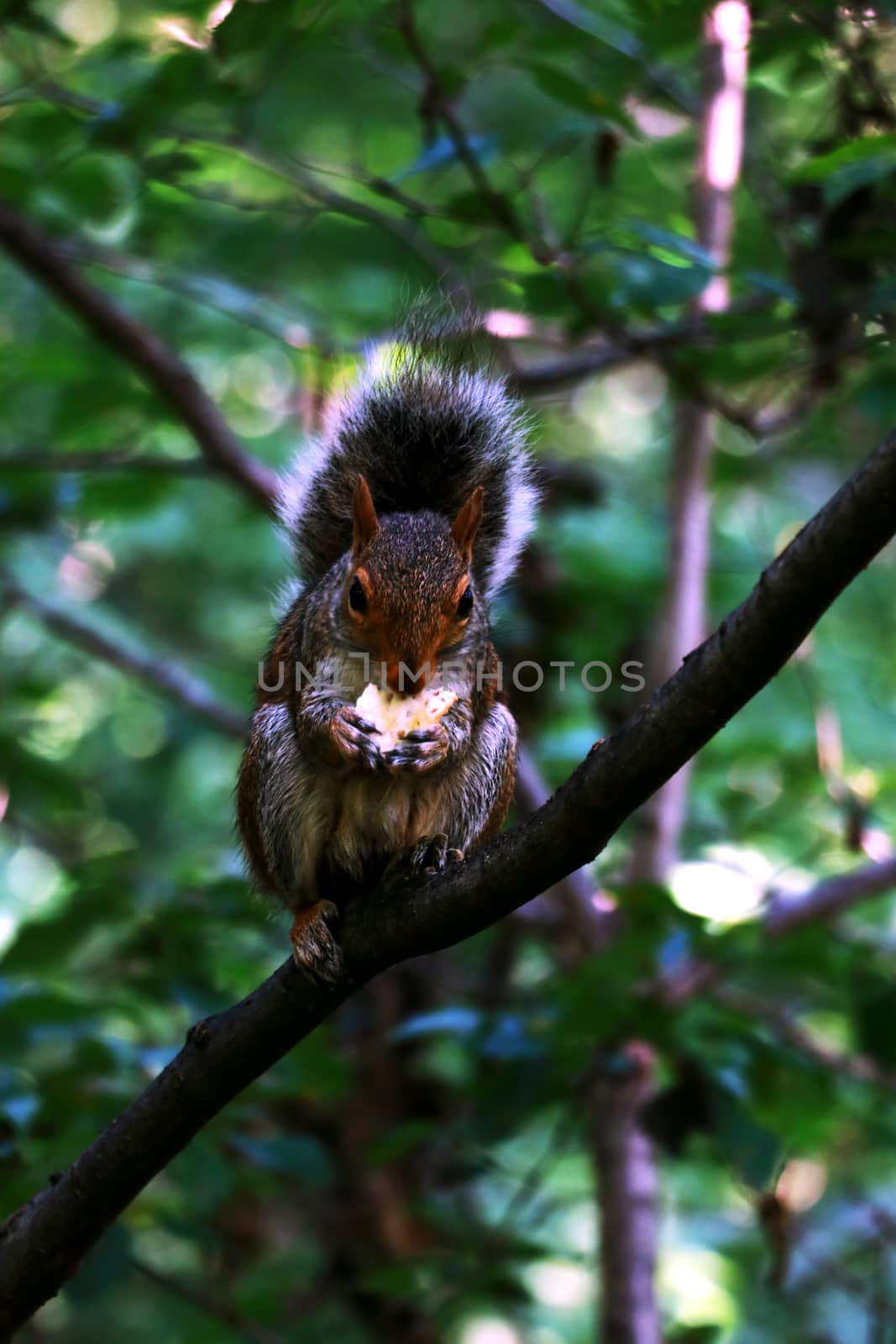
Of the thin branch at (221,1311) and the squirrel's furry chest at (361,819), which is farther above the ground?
the squirrel's furry chest at (361,819)

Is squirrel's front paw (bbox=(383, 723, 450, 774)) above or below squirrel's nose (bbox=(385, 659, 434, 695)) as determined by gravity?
below

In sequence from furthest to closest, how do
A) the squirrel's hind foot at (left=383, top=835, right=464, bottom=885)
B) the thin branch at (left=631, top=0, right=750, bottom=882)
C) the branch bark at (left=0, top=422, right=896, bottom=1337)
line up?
1. the thin branch at (left=631, top=0, right=750, bottom=882)
2. the squirrel's hind foot at (left=383, top=835, right=464, bottom=885)
3. the branch bark at (left=0, top=422, right=896, bottom=1337)

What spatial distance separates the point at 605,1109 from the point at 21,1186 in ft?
5.72

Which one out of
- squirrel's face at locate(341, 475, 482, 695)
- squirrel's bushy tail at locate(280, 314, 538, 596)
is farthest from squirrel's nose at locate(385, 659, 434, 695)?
squirrel's bushy tail at locate(280, 314, 538, 596)

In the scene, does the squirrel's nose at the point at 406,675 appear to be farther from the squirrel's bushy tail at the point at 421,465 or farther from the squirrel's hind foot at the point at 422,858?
the squirrel's bushy tail at the point at 421,465

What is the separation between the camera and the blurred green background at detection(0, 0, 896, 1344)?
8.78 feet

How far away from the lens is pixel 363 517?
237 cm

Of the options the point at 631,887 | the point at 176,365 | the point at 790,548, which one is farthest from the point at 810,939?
the point at 176,365

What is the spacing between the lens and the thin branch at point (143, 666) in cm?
388

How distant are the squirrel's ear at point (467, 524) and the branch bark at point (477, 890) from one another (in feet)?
2.26

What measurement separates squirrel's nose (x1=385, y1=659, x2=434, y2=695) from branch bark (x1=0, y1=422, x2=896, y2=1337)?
36cm

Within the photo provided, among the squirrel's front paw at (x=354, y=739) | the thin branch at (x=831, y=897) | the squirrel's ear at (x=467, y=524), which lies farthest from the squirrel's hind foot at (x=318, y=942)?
the thin branch at (x=831, y=897)

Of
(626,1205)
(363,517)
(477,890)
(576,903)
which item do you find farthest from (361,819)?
(626,1205)

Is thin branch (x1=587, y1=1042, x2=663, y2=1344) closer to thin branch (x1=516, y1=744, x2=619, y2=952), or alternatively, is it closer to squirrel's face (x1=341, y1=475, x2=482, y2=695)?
thin branch (x1=516, y1=744, x2=619, y2=952)
